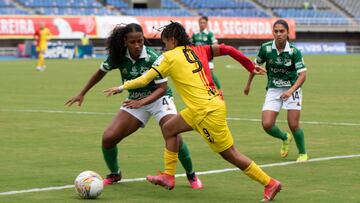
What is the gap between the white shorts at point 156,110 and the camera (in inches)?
445

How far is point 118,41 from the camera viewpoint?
11.0 metres

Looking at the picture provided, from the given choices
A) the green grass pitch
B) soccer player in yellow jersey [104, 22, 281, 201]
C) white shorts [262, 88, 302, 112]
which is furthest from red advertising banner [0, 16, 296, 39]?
soccer player in yellow jersey [104, 22, 281, 201]

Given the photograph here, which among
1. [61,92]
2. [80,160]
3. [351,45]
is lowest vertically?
[351,45]


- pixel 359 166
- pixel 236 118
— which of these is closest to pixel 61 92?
pixel 236 118

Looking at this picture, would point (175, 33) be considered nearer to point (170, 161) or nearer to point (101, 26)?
point (170, 161)

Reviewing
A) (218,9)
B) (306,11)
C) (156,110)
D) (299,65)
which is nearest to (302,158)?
(299,65)

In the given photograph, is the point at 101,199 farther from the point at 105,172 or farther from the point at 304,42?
the point at 304,42

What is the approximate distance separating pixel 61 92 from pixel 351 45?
2038 inches

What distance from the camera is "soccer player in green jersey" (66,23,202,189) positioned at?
36.0 feet

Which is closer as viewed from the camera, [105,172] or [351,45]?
[105,172]

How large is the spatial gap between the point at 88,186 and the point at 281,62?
472 centimetres

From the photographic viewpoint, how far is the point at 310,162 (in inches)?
528

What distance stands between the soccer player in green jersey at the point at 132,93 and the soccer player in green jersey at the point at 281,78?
9.28 ft

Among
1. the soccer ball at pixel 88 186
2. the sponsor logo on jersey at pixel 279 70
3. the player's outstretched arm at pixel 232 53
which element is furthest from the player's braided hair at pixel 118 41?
the sponsor logo on jersey at pixel 279 70
